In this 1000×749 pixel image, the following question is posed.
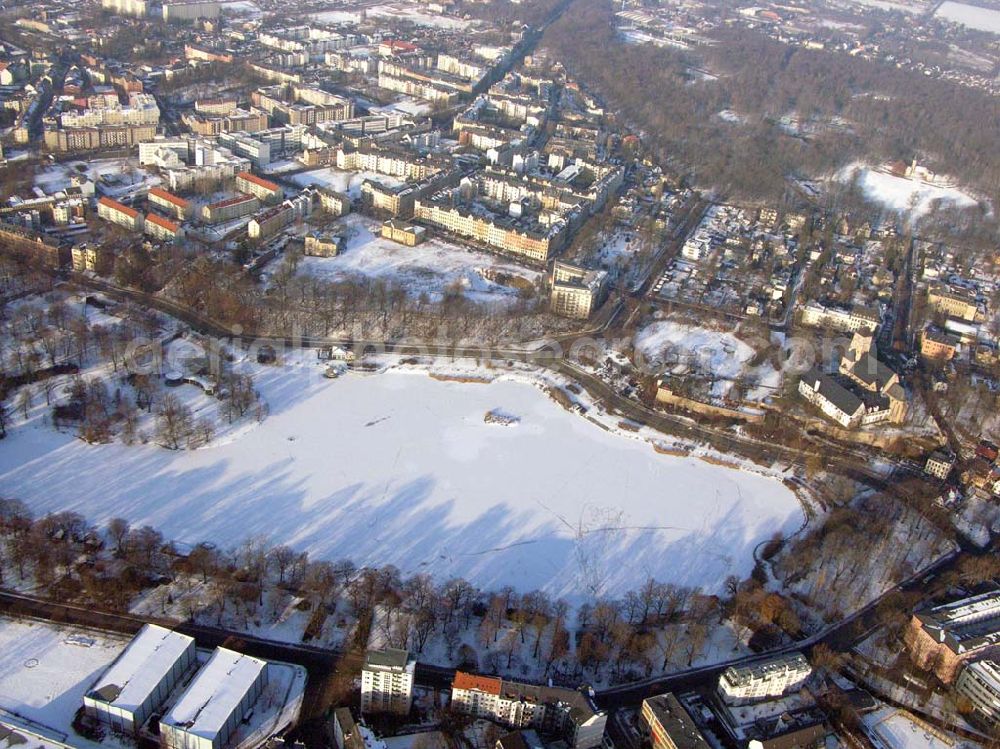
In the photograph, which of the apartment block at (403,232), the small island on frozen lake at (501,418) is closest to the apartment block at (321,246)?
the apartment block at (403,232)

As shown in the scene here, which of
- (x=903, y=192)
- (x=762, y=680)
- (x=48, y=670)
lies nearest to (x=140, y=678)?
(x=48, y=670)

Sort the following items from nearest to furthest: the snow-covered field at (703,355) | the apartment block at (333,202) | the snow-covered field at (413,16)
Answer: the snow-covered field at (703,355)
the apartment block at (333,202)
the snow-covered field at (413,16)

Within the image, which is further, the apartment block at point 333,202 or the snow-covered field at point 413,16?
the snow-covered field at point 413,16

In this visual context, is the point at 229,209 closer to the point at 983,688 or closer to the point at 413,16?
the point at 983,688

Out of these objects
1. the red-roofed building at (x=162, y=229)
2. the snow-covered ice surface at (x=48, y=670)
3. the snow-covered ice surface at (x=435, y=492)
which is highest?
the red-roofed building at (x=162, y=229)

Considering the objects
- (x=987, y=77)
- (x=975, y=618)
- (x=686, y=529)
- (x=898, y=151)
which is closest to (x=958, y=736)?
(x=975, y=618)

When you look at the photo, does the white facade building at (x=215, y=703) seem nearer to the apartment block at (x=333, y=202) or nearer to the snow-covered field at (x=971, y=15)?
the apartment block at (x=333, y=202)
